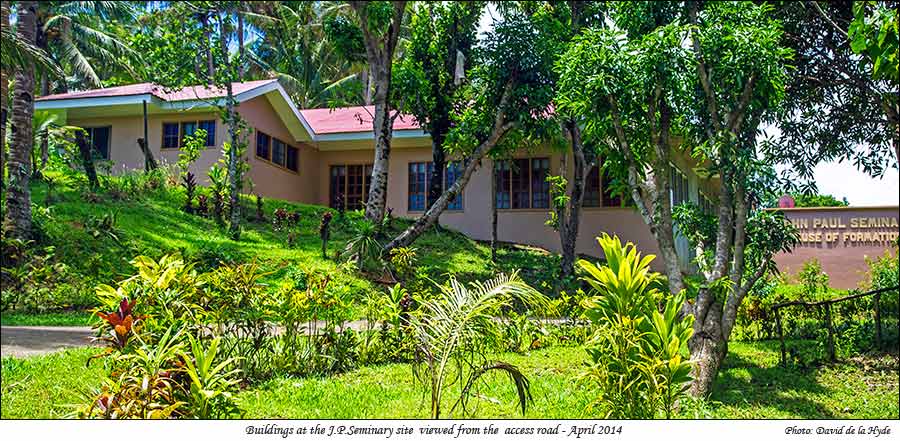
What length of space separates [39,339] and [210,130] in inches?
377

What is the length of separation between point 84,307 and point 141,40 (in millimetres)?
5604

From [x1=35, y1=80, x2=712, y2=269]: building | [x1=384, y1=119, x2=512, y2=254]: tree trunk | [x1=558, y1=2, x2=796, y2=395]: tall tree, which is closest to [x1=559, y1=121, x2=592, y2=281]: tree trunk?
[x1=384, y1=119, x2=512, y2=254]: tree trunk

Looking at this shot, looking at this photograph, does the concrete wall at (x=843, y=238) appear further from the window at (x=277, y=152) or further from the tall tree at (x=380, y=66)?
the window at (x=277, y=152)

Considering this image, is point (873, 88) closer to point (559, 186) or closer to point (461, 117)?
point (559, 186)

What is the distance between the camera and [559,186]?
38.8 feet

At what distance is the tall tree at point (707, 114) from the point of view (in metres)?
5.79

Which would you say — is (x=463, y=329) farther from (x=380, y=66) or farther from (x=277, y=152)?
(x=277, y=152)

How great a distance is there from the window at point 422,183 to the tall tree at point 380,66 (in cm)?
380

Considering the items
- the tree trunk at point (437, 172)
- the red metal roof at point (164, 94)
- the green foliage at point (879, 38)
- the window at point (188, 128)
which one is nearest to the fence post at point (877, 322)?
the green foliage at point (879, 38)

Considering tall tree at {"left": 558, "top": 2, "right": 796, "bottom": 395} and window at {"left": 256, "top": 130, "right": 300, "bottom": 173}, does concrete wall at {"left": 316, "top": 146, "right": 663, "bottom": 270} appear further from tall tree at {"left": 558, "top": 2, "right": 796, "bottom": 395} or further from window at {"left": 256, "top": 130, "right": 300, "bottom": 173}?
tall tree at {"left": 558, "top": 2, "right": 796, "bottom": 395}

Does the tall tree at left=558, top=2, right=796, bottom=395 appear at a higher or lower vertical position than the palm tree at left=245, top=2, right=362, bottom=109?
lower

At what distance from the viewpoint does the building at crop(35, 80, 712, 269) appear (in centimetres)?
1462

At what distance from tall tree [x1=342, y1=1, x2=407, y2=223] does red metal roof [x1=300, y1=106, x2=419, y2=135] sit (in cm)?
257
